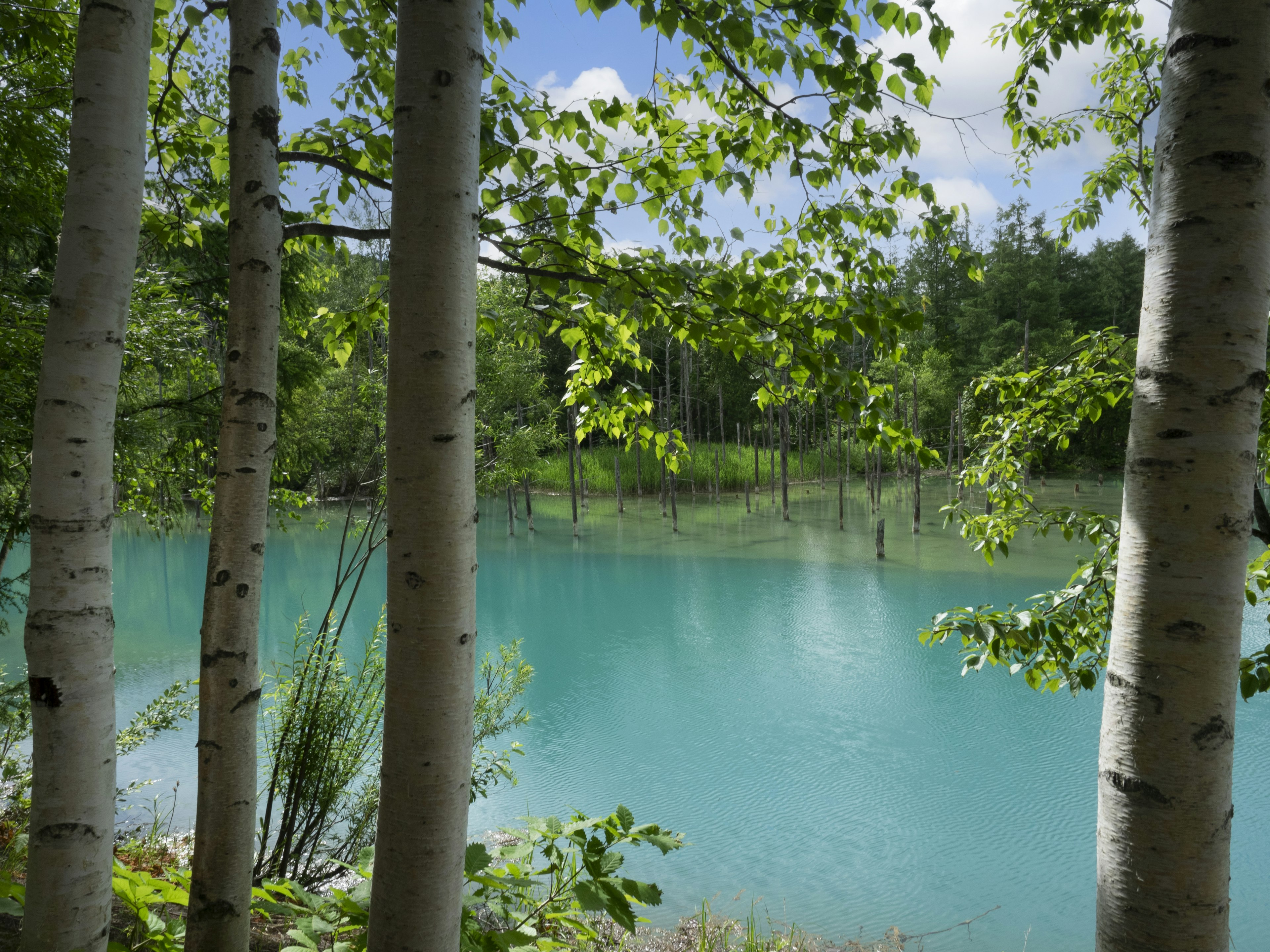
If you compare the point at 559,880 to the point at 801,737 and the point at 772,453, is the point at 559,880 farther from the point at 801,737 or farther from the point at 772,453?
the point at 772,453

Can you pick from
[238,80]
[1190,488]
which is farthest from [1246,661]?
[238,80]

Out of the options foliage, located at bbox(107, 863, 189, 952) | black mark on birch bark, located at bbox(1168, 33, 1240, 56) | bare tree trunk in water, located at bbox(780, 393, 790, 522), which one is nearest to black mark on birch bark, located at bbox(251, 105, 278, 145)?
foliage, located at bbox(107, 863, 189, 952)

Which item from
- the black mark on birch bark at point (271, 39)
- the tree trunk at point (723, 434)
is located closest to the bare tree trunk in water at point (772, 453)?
the tree trunk at point (723, 434)

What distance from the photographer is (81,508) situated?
1.19 meters

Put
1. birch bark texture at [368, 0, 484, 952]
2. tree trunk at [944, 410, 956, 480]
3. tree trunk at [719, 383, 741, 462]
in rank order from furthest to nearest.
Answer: tree trunk at [719, 383, 741, 462], tree trunk at [944, 410, 956, 480], birch bark texture at [368, 0, 484, 952]

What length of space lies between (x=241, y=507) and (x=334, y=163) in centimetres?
87

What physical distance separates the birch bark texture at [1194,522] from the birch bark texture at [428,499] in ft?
2.77

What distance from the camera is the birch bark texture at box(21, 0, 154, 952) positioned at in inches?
46.3

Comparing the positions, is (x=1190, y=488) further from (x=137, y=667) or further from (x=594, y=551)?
(x=594, y=551)

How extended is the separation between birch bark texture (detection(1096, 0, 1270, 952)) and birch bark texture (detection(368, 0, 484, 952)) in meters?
0.84

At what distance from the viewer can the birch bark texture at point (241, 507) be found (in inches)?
61.5

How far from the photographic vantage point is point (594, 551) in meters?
17.3

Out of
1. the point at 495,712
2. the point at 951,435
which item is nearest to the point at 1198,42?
the point at 495,712

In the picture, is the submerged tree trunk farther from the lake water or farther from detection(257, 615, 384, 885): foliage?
detection(257, 615, 384, 885): foliage
